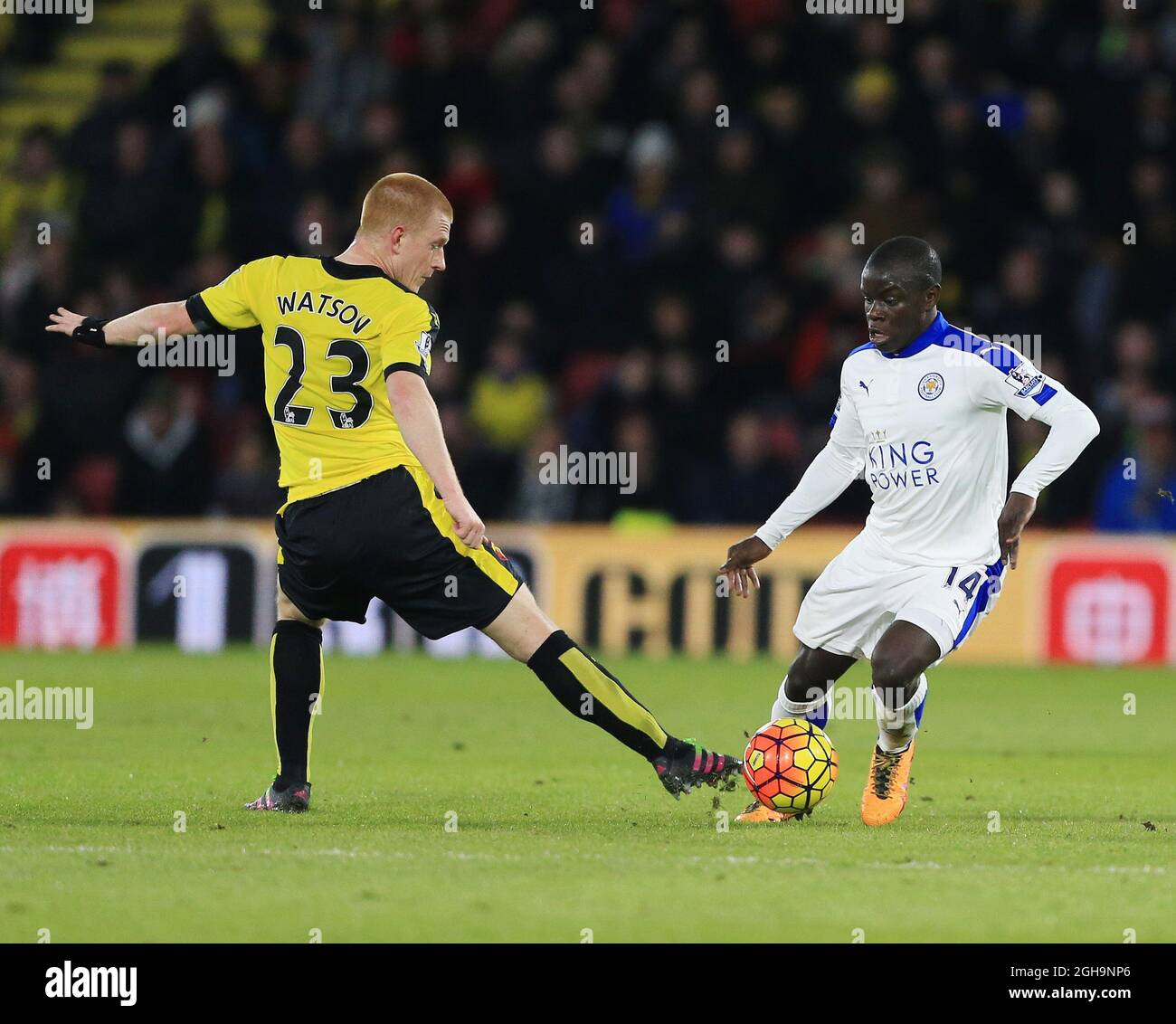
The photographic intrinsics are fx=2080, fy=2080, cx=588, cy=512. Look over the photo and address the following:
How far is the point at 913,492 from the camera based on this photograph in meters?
7.15

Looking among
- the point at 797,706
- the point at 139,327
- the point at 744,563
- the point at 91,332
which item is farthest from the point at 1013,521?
the point at 91,332

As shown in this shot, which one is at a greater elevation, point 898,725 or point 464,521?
point 464,521

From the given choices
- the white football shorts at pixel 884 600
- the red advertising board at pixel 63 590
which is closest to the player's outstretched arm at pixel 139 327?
the white football shorts at pixel 884 600

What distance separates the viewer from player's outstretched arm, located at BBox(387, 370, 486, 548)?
6352 millimetres

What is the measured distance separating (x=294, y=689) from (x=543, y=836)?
1.01 metres

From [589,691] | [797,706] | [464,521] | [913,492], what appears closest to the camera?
[464,521]

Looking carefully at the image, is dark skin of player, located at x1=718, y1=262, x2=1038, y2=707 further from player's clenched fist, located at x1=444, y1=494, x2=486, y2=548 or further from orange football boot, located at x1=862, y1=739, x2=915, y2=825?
player's clenched fist, located at x1=444, y1=494, x2=486, y2=548

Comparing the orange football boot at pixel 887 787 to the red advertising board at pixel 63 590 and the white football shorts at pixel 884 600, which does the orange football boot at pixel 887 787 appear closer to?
the white football shorts at pixel 884 600

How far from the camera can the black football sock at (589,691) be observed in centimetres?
676

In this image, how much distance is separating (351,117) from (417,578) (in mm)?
10933

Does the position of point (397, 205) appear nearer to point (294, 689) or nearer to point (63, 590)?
point (294, 689)

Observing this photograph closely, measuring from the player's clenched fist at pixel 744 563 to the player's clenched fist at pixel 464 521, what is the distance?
1158mm

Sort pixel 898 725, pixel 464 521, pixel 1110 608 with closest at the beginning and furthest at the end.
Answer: pixel 464 521 → pixel 898 725 → pixel 1110 608
